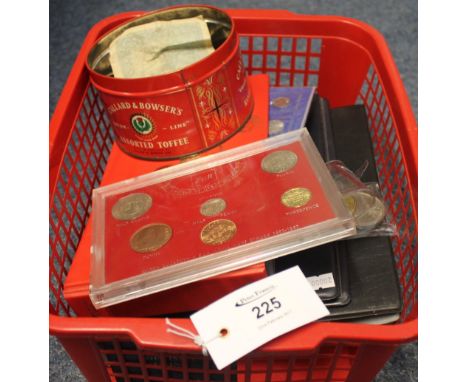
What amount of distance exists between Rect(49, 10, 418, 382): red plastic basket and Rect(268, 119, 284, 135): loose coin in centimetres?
15

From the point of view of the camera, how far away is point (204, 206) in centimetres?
57

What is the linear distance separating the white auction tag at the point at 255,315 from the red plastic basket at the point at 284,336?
0.01 metres

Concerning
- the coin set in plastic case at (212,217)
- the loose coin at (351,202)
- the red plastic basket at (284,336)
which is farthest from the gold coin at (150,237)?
the loose coin at (351,202)

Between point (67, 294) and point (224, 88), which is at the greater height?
point (224, 88)

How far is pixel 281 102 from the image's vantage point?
2.61ft

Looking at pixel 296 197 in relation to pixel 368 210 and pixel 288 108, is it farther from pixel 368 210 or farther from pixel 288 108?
pixel 288 108

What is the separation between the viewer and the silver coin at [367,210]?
0.64 meters

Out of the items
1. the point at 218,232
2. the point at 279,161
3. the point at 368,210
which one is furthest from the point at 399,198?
the point at 218,232

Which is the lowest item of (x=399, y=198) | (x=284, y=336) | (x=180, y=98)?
(x=399, y=198)

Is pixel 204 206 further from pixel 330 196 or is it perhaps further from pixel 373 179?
pixel 373 179

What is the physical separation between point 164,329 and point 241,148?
29 centimetres

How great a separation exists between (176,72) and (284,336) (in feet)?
1.10

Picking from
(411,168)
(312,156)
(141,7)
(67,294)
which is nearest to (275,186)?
(312,156)

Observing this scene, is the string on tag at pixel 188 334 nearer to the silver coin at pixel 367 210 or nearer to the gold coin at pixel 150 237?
the gold coin at pixel 150 237
